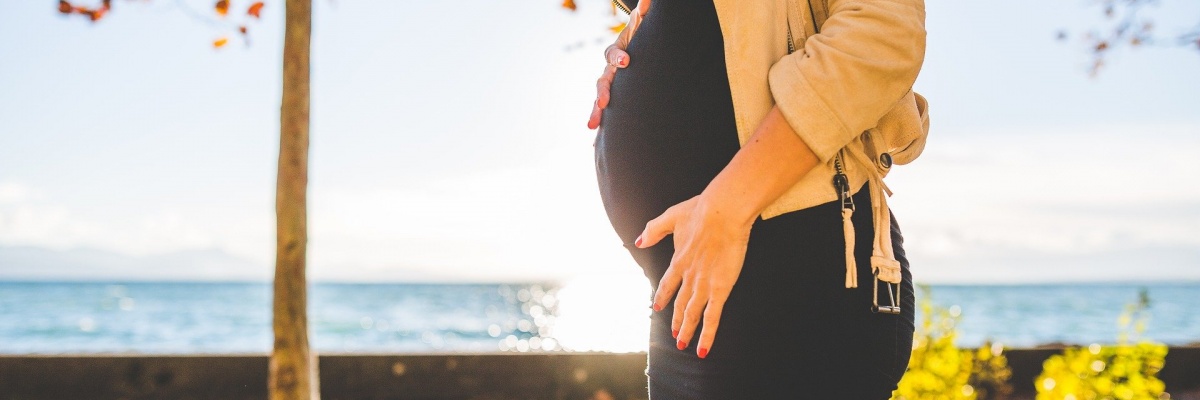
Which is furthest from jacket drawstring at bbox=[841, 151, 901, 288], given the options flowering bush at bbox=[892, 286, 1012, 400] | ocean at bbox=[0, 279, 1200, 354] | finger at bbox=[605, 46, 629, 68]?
ocean at bbox=[0, 279, 1200, 354]

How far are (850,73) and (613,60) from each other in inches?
16.2

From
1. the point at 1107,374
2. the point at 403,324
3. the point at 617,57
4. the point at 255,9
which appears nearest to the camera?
the point at 617,57

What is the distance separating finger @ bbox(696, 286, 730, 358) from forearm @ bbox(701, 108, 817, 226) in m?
0.09

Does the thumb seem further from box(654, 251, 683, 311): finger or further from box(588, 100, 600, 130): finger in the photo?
box(588, 100, 600, 130): finger

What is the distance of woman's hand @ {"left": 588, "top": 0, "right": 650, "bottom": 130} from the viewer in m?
1.16

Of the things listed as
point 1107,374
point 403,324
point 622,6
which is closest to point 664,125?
point 622,6

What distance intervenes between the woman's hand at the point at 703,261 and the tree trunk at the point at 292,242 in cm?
→ 202

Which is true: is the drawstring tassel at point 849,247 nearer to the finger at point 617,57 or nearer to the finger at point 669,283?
the finger at point 669,283

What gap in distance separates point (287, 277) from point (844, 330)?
2169mm

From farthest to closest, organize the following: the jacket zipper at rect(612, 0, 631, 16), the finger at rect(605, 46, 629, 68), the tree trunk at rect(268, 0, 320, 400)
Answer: the tree trunk at rect(268, 0, 320, 400) → the jacket zipper at rect(612, 0, 631, 16) → the finger at rect(605, 46, 629, 68)

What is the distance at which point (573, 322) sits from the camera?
44.6 meters

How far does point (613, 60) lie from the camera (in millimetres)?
1177

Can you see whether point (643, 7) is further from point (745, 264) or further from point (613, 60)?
point (745, 264)

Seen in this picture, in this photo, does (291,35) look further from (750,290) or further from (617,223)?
(750,290)
